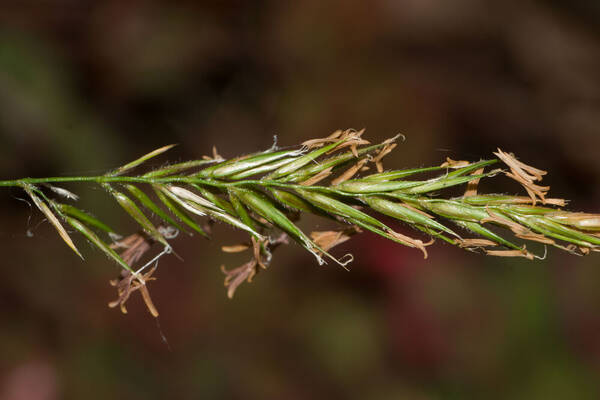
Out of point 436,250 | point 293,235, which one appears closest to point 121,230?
point 436,250

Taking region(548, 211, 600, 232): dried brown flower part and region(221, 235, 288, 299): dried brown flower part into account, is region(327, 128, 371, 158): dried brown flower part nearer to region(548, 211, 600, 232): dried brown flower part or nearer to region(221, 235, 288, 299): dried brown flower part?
region(221, 235, 288, 299): dried brown flower part

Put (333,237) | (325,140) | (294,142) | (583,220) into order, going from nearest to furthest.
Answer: (583,220)
(325,140)
(333,237)
(294,142)

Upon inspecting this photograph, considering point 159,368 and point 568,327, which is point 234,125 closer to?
point 159,368

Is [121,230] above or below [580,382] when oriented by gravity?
below

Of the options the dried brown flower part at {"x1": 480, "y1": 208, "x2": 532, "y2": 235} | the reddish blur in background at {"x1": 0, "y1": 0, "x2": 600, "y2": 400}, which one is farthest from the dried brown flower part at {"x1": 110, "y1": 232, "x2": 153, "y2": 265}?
the reddish blur in background at {"x1": 0, "y1": 0, "x2": 600, "y2": 400}

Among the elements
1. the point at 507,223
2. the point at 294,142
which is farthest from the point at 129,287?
the point at 294,142

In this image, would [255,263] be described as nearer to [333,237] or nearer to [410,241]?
[333,237]

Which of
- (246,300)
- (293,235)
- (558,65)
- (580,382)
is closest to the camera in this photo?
(293,235)

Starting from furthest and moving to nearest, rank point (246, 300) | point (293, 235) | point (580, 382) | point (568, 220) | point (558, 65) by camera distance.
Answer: point (558, 65)
point (246, 300)
point (580, 382)
point (293, 235)
point (568, 220)

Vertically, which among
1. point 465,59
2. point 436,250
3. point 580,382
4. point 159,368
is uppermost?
point 465,59

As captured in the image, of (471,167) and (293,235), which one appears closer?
(471,167)
